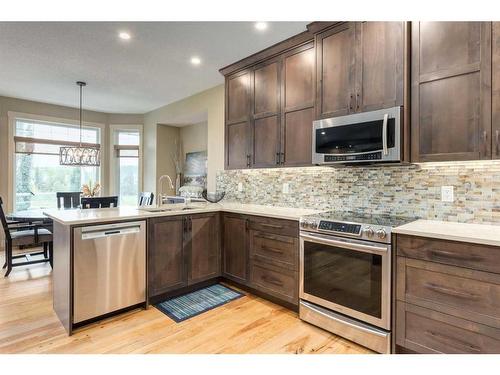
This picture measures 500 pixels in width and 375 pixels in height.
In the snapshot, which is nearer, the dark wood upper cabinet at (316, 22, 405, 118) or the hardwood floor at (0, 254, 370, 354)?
the hardwood floor at (0, 254, 370, 354)

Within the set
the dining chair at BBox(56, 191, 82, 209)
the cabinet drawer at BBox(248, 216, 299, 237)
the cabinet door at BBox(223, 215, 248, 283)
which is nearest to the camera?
the cabinet drawer at BBox(248, 216, 299, 237)

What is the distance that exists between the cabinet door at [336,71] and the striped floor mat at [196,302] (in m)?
2.08

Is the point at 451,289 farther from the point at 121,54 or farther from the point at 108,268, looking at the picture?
the point at 121,54

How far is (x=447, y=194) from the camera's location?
7.08ft

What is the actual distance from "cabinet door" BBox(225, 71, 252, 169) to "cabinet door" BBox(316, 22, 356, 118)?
104cm

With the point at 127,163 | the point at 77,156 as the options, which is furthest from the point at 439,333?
the point at 127,163

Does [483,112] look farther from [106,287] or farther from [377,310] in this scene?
[106,287]

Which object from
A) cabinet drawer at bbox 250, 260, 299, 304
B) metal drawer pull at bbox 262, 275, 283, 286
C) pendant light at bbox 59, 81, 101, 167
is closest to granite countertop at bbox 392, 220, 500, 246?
cabinet drawer at bbox 250, 260, 299, 304

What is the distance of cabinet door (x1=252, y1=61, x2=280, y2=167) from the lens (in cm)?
312

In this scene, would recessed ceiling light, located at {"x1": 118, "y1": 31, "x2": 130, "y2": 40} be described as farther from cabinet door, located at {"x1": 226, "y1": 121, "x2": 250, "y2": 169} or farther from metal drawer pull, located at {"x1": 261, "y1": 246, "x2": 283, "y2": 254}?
metal drawer pull, located at {"x1": 261, "y1": 246, "x2": 283, "y2": 254}

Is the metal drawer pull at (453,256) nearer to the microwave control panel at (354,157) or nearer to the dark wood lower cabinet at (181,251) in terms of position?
the microwave control panel at (354,157)

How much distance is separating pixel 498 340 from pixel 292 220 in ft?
4.94

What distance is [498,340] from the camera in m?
1.53

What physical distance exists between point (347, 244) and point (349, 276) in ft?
0.82
